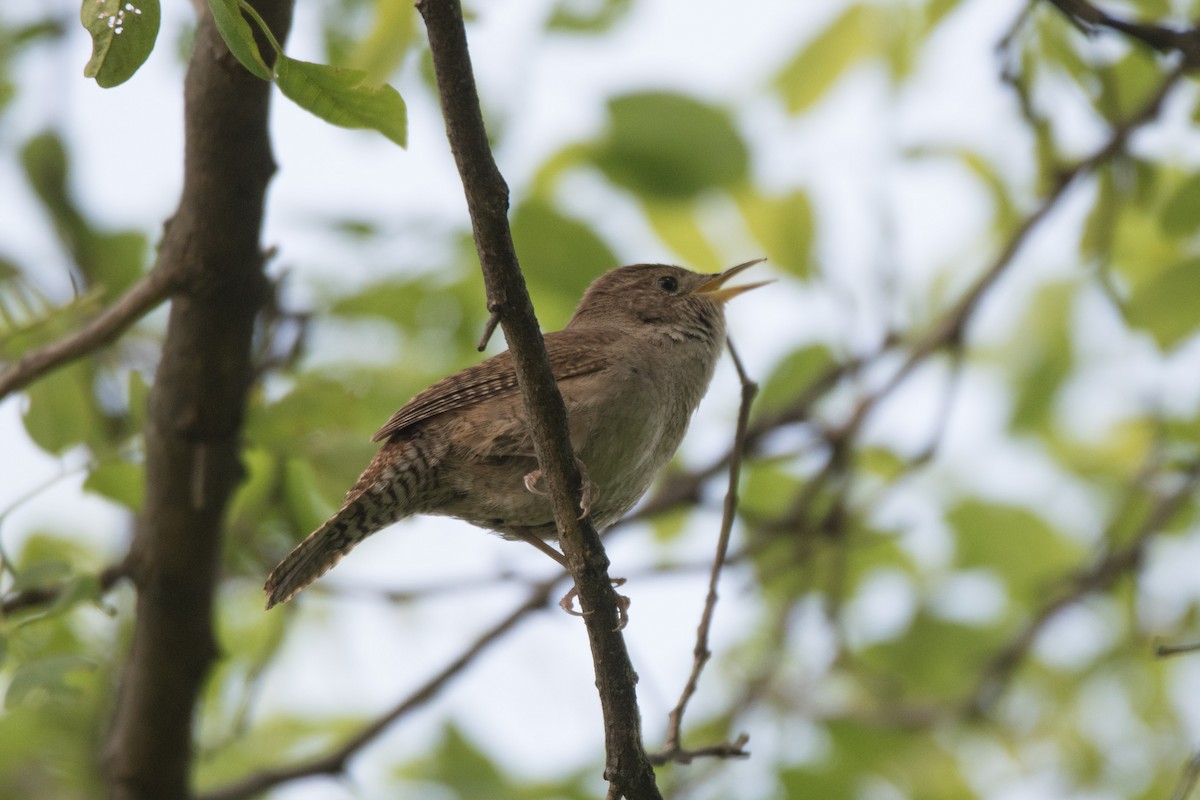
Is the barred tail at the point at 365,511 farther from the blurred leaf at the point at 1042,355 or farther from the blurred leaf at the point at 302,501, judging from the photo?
the blurred leaf at the point at 1042,355

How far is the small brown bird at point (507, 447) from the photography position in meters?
3.54

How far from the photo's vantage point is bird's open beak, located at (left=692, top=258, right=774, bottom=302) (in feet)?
14.6

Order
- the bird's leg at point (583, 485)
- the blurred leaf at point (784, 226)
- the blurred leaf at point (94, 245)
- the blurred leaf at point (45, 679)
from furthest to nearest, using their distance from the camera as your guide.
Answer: the blurred leaf at point (784, 226), the blurred leaf at point (94, 245), the bird's leg at point (583, 485), the blurred leaf at point (45, 679)

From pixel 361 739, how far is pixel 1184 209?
122 inches

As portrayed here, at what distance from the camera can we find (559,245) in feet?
13.6

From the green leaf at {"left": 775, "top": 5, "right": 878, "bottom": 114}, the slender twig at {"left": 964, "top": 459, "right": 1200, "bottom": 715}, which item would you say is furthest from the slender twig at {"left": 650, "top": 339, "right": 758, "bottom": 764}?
the slender twig at {"left": 964, "top": 459, "right": 1200, "bottom": 715}

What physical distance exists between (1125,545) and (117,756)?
3.95 metres

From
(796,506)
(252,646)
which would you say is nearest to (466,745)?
(252,646)

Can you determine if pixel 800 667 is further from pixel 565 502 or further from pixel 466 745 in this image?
pixel 565 502

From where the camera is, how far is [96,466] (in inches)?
133

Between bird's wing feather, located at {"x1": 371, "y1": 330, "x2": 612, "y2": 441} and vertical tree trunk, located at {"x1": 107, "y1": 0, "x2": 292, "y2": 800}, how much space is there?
471 mm

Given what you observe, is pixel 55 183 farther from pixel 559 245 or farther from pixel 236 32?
pixel 236 32

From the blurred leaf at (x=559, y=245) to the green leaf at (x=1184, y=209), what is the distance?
1.66m

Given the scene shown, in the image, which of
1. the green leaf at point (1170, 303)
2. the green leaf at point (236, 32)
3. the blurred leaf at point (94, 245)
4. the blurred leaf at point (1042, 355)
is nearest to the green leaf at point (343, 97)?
the green leaf at point (236, 32)
